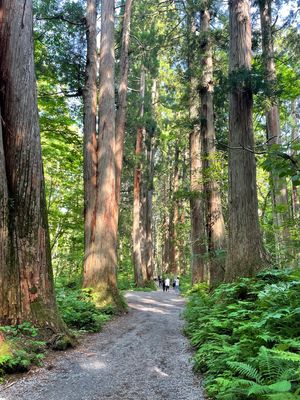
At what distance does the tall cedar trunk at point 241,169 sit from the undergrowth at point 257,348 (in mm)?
731

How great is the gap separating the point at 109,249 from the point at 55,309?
4.98 meters

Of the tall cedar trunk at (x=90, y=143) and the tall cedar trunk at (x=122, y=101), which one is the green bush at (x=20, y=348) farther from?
the tall cedar trunk at (x=122, y=101)

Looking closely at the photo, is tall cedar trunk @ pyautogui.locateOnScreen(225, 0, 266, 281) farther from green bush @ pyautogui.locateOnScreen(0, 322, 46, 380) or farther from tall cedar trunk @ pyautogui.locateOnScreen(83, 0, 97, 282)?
tall cedar trunk @ pyautogui.locateOnScreen(83, 0, 97, 282)

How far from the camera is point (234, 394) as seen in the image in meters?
2.91

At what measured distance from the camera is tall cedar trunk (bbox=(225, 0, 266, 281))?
7.13 m

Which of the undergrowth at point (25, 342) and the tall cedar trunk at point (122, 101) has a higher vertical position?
the tall cedar trunk at point (122, 101)

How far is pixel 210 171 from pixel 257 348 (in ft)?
25.0

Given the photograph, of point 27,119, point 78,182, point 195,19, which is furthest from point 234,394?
point 78,182

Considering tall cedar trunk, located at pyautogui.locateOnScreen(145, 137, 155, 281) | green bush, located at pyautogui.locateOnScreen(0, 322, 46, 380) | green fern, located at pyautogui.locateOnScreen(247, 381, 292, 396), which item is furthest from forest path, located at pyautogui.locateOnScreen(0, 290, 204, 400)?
tall cedar trunk, located at pyautogui.locateOnScreen(145, 137, 155, 281)

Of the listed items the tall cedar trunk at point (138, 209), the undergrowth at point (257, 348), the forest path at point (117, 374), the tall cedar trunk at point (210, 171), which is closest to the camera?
the undergrowth at point (257, 348)

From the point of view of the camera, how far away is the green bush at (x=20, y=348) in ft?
13.5

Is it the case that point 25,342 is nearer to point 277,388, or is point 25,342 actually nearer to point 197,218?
point 277,388

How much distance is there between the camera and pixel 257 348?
143 inches

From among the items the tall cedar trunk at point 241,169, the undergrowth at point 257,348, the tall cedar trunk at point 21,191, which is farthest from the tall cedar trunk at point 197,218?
the tall cedar trunk at point 21,191
